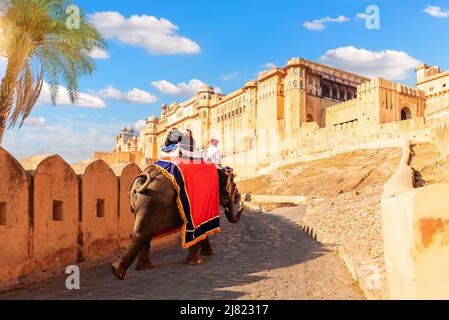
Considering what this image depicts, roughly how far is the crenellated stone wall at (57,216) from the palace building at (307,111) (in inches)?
1775

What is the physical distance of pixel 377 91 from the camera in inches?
2194

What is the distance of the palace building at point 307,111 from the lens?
185 ft

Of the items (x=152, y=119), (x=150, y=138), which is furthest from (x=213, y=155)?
(x=152, y=119)

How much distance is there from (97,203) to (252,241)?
4.91m

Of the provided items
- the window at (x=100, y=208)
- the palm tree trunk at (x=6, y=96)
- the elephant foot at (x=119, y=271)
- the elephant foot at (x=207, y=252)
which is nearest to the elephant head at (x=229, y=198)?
the elephant foot at (x=207, y=252)

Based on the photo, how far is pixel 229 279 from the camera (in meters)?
6.75

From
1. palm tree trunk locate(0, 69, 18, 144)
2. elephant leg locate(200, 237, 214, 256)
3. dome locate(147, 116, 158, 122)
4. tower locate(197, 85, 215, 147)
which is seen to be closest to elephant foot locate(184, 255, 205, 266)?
elephant leg locate(200, 237, 214, 256)

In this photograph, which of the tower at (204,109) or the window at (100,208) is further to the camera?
the tower at (204,109)

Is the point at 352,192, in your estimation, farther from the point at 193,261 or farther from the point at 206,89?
the point at 206,89

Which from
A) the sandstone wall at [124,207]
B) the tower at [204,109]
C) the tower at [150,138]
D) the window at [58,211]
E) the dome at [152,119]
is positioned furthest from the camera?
the dome at [152,119]

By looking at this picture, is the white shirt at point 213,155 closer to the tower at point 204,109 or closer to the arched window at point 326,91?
the arched window at point 326,91

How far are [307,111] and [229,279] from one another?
62036mm
